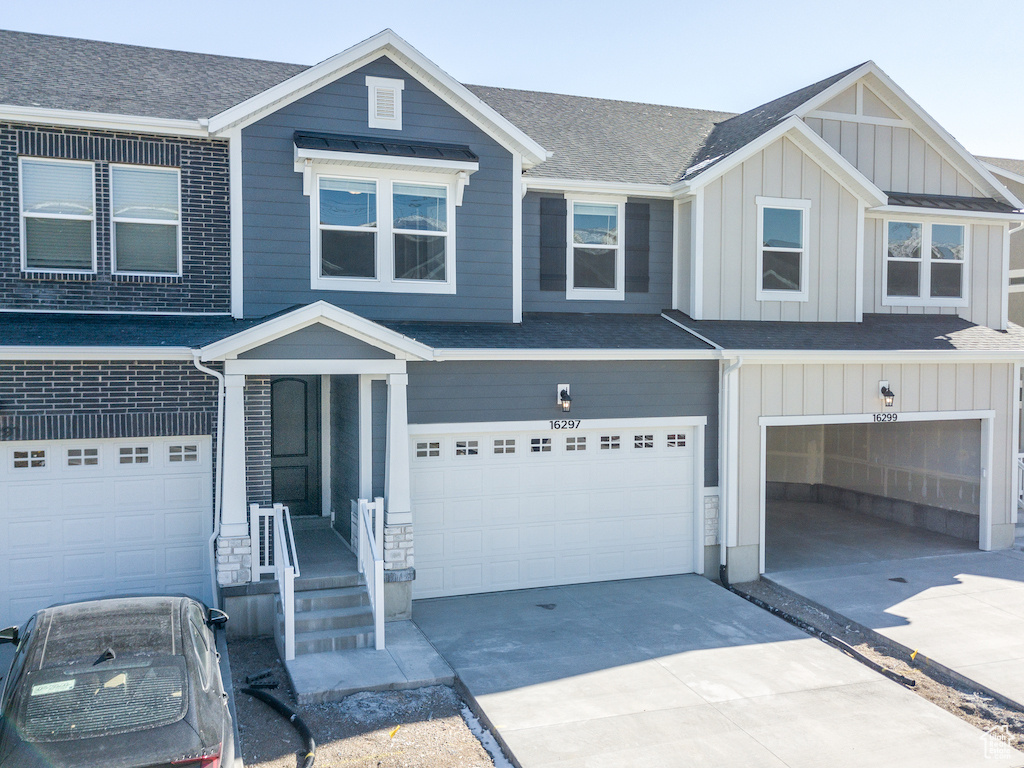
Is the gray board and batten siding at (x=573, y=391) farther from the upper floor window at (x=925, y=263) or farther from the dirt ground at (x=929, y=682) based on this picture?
the upper floor window at (x=925, y=263)

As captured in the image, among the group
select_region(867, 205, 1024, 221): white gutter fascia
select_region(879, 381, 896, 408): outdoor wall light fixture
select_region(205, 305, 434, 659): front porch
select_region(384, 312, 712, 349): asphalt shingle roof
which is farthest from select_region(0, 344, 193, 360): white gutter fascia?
select_region(867, 205, 1024, 221): white gutter fascia

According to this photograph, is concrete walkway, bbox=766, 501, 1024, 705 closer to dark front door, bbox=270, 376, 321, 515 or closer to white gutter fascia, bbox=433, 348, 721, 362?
white gutter fascia, bbox=433, 348, 721, 362

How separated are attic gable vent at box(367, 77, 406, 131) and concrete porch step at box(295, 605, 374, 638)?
623 centimetres

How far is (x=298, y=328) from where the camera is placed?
30.3 ft

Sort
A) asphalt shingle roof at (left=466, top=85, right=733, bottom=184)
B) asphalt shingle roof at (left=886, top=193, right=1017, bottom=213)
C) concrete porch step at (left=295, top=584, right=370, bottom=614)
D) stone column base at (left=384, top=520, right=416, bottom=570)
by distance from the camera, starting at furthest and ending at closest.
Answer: asphalt shingle roof at (left=886, top=193, right=1017, bottom=213) → asphalt shingle roof at (left=466, top=85, right=733, bottom=184) → stone column base at (left=384, top=520, right=416, bottom=570) → concrete porch step at (left=295, top=584, right=370, bottom=614)

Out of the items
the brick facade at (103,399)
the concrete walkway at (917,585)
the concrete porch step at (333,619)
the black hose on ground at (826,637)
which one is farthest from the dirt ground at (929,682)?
the brick facade at (103,399)

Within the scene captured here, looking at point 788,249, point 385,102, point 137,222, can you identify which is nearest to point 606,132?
point 788,249

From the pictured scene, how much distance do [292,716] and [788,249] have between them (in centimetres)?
987

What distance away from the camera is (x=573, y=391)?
37.3 ft

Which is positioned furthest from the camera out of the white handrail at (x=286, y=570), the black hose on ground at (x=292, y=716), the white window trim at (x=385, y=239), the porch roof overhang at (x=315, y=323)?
the white window trim at (x=385, y=239)

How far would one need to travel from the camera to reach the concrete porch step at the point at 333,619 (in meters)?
9.09

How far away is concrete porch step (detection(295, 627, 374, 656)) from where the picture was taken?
8.81m

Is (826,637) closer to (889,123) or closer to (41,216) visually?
(889,123)

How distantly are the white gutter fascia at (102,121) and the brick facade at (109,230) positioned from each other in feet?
0.42
